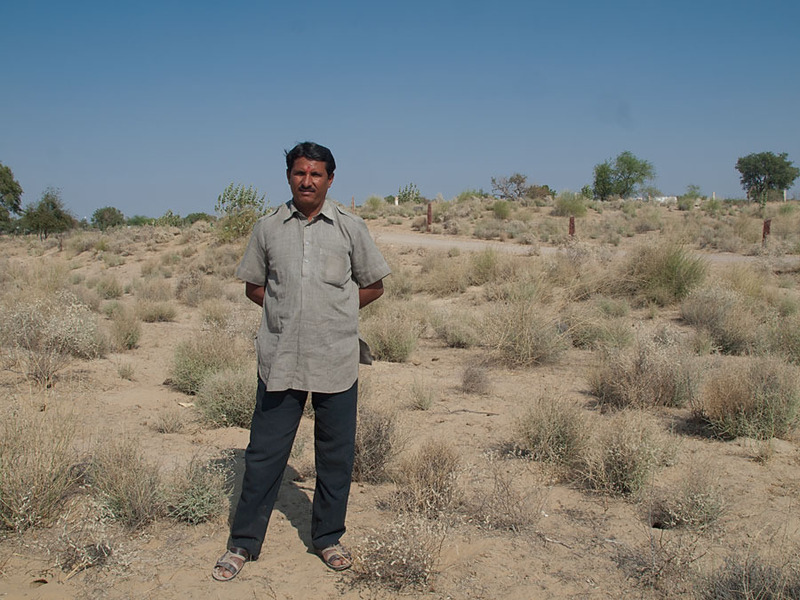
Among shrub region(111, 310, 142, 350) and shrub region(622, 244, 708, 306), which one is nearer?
shrub region(111, 310, 142, 350)

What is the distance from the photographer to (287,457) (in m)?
3.46

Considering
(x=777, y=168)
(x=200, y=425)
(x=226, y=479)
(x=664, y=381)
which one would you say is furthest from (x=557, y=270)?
(x=777, y=168)

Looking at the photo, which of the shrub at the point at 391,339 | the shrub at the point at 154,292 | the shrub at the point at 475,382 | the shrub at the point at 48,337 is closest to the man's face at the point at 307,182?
the shrub at the point at 475,382

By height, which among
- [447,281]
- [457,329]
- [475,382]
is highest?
[447,281]

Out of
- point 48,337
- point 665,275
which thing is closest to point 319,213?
point 48,337

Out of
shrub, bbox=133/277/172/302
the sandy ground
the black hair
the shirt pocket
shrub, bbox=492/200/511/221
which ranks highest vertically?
shrub, bbox=492/200/511/221

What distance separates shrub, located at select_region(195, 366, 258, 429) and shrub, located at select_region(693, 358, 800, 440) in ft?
13.1

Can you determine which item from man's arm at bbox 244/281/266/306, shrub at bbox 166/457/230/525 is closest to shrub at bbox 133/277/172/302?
shrub at bbox 166/457/230/525

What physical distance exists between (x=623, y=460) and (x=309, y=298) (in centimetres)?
255

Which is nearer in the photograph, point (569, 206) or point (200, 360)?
point (200, 360)

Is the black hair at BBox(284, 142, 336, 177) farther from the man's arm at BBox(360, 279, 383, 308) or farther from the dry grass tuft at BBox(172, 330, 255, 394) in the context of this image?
the dry grass tuft at BBox(172, 330, 255, 394)

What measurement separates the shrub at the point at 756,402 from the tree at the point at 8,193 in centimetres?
5856

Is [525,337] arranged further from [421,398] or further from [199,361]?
[199,361]

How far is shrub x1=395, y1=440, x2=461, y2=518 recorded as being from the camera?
4047 millimetres
